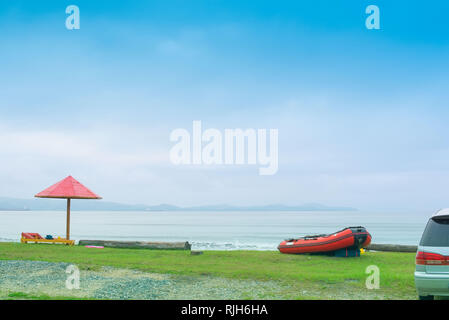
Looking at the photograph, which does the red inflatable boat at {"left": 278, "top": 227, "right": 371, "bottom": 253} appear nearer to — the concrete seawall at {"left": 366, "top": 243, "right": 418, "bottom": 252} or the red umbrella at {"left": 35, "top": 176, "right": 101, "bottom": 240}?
the concrete seawall at {"left": 366, "top": 243, "right": 418, "bottom": 252}

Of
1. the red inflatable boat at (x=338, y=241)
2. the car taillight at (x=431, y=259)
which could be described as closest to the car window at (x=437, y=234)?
the car taillight at (x=431, y=259)

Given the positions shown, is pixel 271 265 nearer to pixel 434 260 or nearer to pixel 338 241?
pixel 338 241

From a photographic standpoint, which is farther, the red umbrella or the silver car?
the red umbrella

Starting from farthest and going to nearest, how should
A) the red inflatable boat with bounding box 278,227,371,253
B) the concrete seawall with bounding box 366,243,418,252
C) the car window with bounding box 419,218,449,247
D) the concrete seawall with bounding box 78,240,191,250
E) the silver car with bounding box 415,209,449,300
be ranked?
the concrete seawall with bounding box 78,240,191,250 → the concrete seawall with bounding box 366,243,418,252 → the red inflatable boat with bounding box 278,227,371,253 → the car window with bounding box 419,218,449,247 → the silver car with bounding box 415,209,449,300

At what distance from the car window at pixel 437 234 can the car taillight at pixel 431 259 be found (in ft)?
0.63

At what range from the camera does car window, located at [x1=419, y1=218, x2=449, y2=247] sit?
313 inches

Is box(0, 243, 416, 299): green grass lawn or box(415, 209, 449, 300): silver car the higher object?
box(415, 209, 449, 300): silver car

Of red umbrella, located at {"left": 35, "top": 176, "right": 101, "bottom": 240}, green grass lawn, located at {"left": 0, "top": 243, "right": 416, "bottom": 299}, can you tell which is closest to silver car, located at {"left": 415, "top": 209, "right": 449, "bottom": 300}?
green grass lawn, located at {"left": 0, "top": 243, "right": 416, "bottom": 299}

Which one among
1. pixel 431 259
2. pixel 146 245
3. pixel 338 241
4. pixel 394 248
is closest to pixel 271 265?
pixel 338 241

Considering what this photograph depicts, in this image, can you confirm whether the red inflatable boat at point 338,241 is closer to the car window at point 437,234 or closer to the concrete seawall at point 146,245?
the concrete seawall at point 146,245

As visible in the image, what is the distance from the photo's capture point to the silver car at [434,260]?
7734 mm

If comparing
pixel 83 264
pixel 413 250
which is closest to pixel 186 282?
pixel 83 264

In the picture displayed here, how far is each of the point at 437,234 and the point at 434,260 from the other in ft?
1.67
